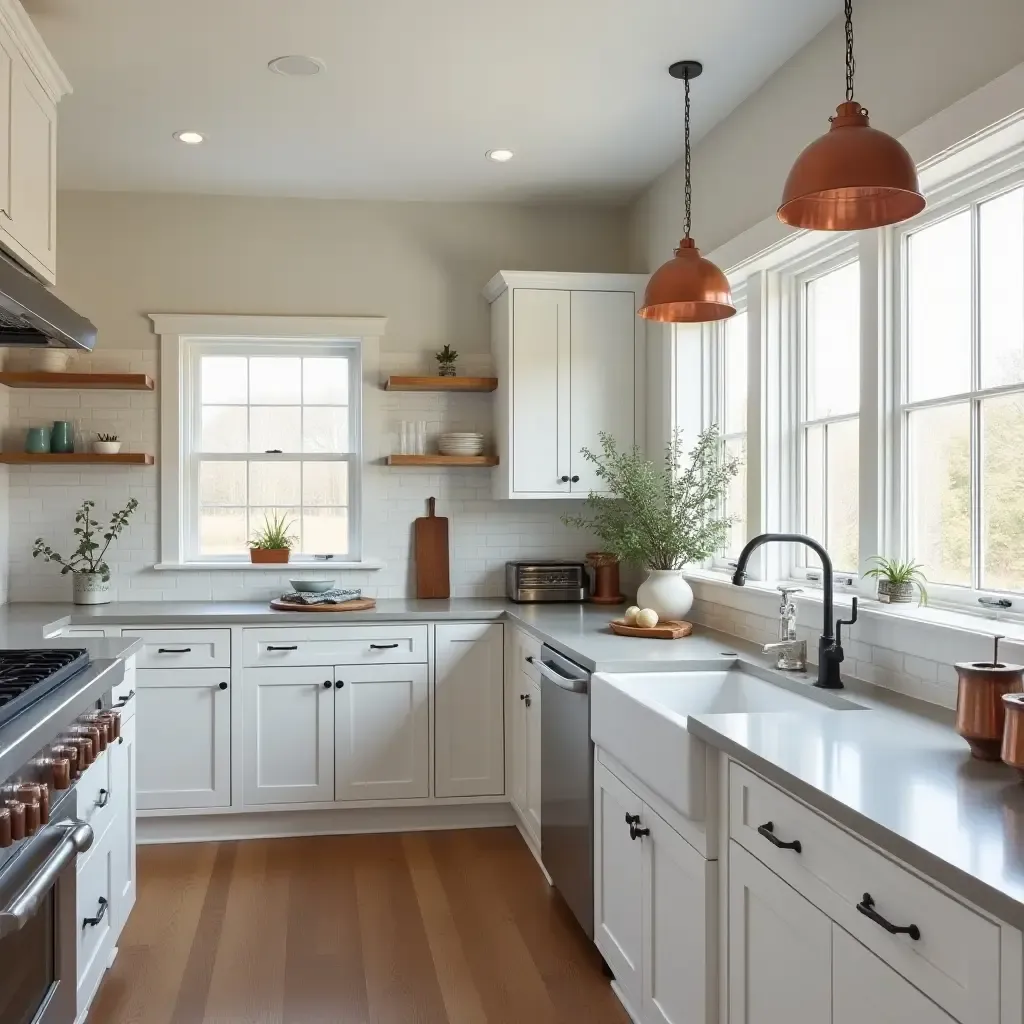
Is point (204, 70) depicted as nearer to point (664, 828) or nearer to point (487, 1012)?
point (664, 828)

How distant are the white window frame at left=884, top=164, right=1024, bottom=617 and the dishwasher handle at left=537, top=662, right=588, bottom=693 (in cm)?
97

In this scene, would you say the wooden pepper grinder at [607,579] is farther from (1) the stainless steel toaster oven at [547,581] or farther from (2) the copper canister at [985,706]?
(2) the copper canister at [985,706]

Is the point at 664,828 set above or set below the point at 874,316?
below

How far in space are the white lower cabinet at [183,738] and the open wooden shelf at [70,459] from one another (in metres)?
1.00

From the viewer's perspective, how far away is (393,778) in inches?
168

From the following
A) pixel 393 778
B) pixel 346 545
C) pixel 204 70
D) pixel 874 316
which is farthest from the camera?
pixel 346 545

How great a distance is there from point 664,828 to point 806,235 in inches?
76.1

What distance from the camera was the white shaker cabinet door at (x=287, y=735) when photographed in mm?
4176

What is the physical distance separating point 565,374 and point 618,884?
248 centimetres

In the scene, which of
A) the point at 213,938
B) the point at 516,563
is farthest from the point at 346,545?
the point at 213,938

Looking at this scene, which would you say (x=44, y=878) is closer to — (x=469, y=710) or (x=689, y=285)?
(x=689, y=285)

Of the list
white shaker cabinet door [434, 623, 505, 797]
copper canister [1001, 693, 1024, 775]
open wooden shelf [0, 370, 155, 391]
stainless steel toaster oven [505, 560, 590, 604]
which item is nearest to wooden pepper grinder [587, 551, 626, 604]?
stainless steel toaster oven [505, 560, 590, 604]

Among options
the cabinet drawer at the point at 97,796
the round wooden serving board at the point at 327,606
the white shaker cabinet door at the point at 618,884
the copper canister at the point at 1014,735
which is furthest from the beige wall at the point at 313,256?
the copper canister at the point at 1014,735

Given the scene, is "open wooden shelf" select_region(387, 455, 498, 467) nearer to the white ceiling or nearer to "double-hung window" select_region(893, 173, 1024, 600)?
Result: the white ceiling
